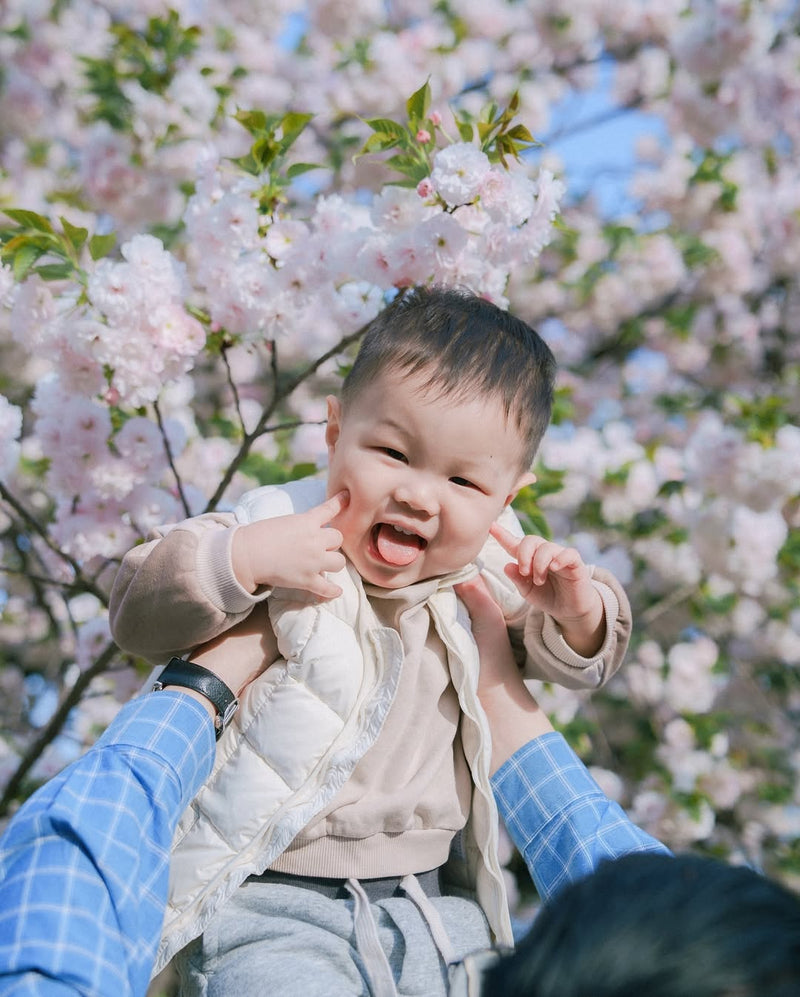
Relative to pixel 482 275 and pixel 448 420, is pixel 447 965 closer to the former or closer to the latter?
pixel 448 420

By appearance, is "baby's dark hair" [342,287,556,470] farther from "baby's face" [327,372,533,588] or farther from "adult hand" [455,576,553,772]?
"adult hand" [455,576,553,772]

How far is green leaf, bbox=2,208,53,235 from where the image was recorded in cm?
167

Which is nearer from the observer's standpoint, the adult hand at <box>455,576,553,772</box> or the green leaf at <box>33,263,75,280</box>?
the adult hand at <box>455,576,553,772</box>

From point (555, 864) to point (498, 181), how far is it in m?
1.09

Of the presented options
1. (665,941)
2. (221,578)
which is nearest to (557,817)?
(221,578)

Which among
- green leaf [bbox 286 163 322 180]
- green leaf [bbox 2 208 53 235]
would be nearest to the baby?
green leaf [bbox 286 163 322 180]

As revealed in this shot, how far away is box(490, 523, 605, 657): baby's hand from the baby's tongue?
0.14m

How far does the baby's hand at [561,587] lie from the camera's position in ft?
4.05

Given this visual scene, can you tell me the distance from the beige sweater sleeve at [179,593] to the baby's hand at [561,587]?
1.20 ft

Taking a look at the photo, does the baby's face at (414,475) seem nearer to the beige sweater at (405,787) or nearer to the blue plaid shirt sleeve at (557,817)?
the beige sweater at (405,787)

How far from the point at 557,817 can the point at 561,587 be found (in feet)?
1.04

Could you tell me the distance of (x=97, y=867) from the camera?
0.83 meters

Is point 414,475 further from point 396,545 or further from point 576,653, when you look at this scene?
point 576,653

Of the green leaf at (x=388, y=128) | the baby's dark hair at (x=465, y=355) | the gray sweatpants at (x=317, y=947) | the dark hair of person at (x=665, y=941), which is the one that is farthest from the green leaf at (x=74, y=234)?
the dark hair of person at (x=665, y=941)
